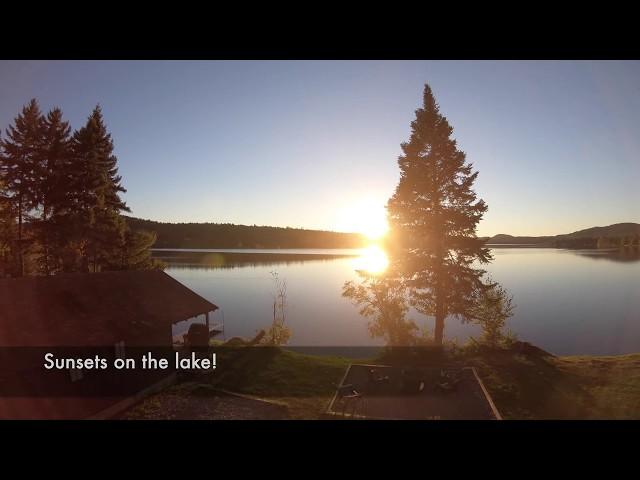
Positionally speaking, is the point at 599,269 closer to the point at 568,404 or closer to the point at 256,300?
the point at 256,300

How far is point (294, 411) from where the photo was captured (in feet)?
48.0

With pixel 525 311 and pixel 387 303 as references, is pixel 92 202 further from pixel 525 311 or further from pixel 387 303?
pixel 525 311

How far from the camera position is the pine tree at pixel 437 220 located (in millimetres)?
22938

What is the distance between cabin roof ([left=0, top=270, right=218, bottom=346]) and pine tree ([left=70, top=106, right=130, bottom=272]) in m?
14.1

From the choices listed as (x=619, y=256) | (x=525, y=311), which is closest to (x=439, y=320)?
(x=525, y=311)

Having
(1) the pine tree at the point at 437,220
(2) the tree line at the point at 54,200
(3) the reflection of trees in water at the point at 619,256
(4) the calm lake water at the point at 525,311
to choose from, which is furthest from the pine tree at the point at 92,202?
(3) the reflection of trees in water at the point at 619,256

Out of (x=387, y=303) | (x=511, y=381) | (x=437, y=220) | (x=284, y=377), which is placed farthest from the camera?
(x=387, y=303)

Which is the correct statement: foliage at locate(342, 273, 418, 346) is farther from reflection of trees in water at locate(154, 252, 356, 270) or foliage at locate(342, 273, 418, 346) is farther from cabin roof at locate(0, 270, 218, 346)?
reflection of trees in water at locate(154, 252, 356, 270)

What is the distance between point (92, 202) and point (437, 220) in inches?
1130

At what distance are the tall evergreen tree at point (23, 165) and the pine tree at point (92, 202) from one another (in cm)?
262

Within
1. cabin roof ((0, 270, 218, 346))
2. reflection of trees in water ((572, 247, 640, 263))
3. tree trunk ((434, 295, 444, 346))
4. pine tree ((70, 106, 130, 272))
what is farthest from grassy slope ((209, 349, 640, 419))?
reflection of trees in water ((572, 247, 640, 263))

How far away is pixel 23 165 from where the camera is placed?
30641mm

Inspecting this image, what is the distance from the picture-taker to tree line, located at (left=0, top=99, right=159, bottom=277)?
3077cm
